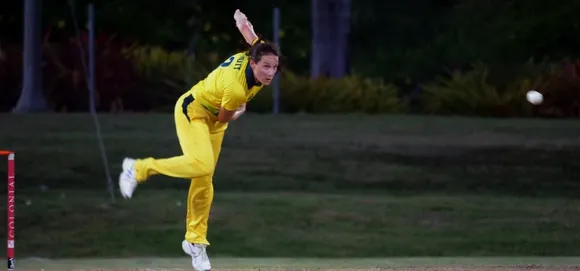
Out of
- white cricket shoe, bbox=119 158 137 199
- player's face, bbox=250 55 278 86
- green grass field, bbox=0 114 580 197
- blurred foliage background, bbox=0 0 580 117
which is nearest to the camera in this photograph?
player's face, bbox=250 55 278 86

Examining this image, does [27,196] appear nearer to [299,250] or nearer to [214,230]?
[214,230]

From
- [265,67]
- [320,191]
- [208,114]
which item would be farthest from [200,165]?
[320,191]

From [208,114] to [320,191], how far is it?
8.60 m

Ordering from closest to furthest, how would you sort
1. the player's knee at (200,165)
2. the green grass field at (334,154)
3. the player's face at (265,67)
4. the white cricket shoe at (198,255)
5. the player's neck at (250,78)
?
the player's face at (265,67) → the player's neck at (250,78) → the player's knee at (200,165) → the white cricket shoe at (198,255) → the green grass field at (334,154)

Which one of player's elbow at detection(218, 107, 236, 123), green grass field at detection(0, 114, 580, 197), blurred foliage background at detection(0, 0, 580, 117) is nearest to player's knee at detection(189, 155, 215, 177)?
player's elbow at detection(218, 107, 236, 123)

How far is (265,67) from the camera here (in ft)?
29.7

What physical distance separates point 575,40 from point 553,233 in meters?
19.1

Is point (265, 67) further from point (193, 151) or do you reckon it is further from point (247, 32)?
point (193, 151)

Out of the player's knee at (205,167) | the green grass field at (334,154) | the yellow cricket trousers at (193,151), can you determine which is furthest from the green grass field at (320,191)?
the player's knee at (205,167)

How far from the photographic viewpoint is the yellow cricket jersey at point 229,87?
9.12m

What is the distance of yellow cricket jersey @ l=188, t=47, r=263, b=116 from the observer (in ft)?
29.9

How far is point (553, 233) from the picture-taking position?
52.1 ft

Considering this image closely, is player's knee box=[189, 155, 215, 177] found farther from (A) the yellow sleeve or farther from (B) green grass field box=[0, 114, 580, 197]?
(B) green grass field box=[0, 114, 580, 197]

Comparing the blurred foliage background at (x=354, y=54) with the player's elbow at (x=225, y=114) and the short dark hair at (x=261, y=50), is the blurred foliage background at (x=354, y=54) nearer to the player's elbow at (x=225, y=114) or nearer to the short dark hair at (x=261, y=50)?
the player's elbow at (x=225, y=114)
